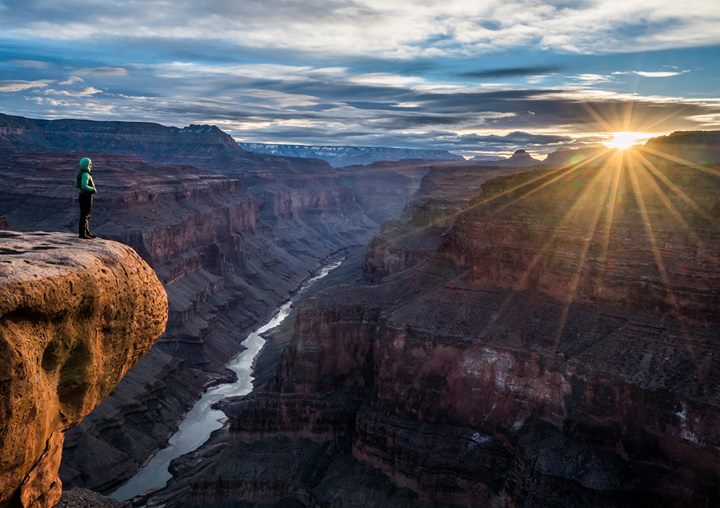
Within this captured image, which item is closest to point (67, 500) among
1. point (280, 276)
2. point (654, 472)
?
point (654, 472)

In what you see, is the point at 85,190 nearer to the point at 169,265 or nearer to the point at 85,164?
the point at 85,164

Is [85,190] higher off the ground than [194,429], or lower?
higher

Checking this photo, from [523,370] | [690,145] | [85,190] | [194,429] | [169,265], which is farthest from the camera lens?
[169,265]

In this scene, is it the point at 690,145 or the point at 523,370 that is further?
the point at 690,145

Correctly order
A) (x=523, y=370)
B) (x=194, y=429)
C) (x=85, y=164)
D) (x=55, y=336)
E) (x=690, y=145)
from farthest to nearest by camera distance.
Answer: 1. (x=690, y=145)
2. (x=194, y=429)
3. (x=523, y=370)
4. (x=85, y=164)
5. (x=55, y=336)

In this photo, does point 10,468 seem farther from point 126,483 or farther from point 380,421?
point 126,483

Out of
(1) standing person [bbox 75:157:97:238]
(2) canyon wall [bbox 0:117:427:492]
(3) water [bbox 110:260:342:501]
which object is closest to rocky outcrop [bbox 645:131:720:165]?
(3) water [bbox 110:260:342:501]

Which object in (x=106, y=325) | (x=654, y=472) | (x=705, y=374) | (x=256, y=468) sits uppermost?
(x=106, y=325)

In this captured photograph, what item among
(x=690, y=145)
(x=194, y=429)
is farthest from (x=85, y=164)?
(x=690, y=145)
